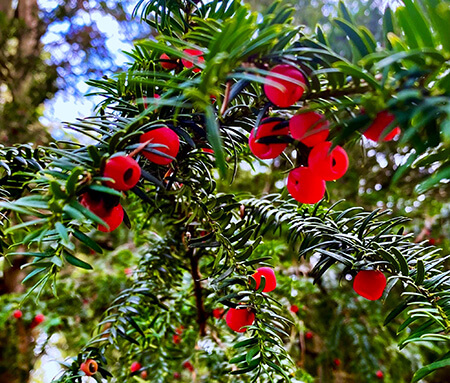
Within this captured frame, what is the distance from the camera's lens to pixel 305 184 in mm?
371

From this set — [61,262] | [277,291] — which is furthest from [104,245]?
[61,262]

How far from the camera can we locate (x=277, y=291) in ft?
3.09

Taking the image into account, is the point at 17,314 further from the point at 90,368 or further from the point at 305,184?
the point at 305,184

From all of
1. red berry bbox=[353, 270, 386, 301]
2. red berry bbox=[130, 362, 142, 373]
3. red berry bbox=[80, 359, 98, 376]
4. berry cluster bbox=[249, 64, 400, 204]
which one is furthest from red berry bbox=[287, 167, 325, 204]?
red berry bbox=[130, 362, 142, 373]

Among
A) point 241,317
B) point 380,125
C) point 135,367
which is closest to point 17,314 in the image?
point 135,367

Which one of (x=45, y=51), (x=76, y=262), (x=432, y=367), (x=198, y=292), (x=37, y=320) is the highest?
(x=45, y=51)

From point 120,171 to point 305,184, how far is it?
0.18 metres

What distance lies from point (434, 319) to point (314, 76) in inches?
A: 10.5

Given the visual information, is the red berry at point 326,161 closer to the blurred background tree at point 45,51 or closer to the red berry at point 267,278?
the red berry at point 267,278

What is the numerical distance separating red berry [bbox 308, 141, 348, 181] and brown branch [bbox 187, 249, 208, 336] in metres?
0.35

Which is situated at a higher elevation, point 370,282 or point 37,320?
point 37,320

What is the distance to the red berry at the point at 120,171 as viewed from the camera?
0.30 meters

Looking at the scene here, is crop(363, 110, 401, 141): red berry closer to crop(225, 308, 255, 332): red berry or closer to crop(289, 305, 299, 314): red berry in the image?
crop(225, 308, 255, 332): red berry

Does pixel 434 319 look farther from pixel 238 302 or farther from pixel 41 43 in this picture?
pixel 41 43
